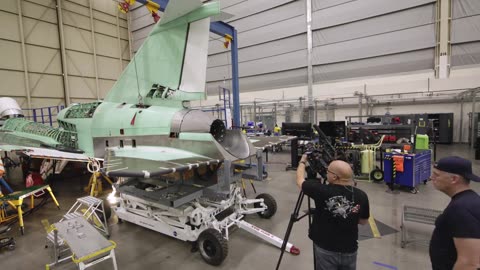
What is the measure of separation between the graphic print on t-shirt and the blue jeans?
378 mm

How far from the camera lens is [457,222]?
1501 millimetres

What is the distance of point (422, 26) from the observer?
39.9ft

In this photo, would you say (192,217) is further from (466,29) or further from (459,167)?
(466,29)

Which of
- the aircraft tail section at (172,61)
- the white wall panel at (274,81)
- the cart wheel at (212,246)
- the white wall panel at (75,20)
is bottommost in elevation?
the cart wheel at (212,246)

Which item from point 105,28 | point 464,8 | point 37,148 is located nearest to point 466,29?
point 464,8

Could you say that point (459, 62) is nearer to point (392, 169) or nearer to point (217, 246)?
point (392, 169)

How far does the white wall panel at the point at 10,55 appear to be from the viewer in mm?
14609

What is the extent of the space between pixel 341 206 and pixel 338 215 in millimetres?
84

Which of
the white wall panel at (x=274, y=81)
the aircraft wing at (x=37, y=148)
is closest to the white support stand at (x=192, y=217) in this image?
the aircraft wing at (x=37, y=148)

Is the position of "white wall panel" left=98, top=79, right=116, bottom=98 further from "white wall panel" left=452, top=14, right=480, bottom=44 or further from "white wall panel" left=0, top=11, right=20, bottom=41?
"white wall panel" left=452, top=14, right=480, bottom=44

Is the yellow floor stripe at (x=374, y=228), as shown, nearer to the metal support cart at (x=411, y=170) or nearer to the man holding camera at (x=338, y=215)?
the metal support cart at (x=411, y=170)

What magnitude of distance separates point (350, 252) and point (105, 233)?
4.28 metres

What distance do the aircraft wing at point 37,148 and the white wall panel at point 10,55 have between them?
10671 mm

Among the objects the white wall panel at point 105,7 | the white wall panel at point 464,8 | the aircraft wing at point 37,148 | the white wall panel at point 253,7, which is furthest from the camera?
the white wall panel at point 105,7
